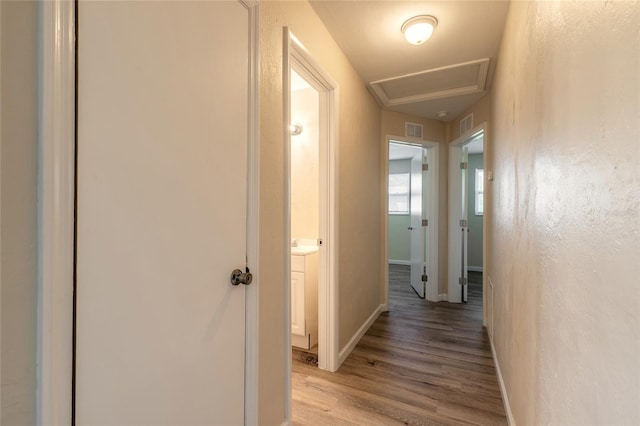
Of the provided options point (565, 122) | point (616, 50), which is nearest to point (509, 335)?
point (565, 122)

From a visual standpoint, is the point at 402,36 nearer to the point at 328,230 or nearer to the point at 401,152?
the point at 328,230

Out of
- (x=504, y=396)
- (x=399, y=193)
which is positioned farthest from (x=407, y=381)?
(x=399, y=193)

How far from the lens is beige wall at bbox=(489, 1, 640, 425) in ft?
1.82

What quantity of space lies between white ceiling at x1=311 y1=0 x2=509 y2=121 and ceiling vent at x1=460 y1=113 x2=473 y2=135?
489mm

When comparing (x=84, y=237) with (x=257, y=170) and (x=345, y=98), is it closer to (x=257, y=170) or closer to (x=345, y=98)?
(x=257, y=170)

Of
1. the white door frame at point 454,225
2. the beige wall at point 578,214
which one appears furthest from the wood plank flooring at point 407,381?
the white door frame at point 454,225

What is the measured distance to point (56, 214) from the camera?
611 mm

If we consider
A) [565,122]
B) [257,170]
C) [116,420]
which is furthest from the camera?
[257,170]

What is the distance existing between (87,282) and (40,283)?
9 cm

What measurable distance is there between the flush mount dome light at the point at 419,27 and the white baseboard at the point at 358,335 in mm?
2395

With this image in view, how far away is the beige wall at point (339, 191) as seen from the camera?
1.36 meters

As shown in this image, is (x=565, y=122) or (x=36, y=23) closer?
(x=36, y=23)

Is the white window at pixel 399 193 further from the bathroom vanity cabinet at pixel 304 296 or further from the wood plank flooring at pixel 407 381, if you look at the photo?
the bathroom vanity cabinet at pixel 304 296

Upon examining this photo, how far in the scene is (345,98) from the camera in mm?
2369
